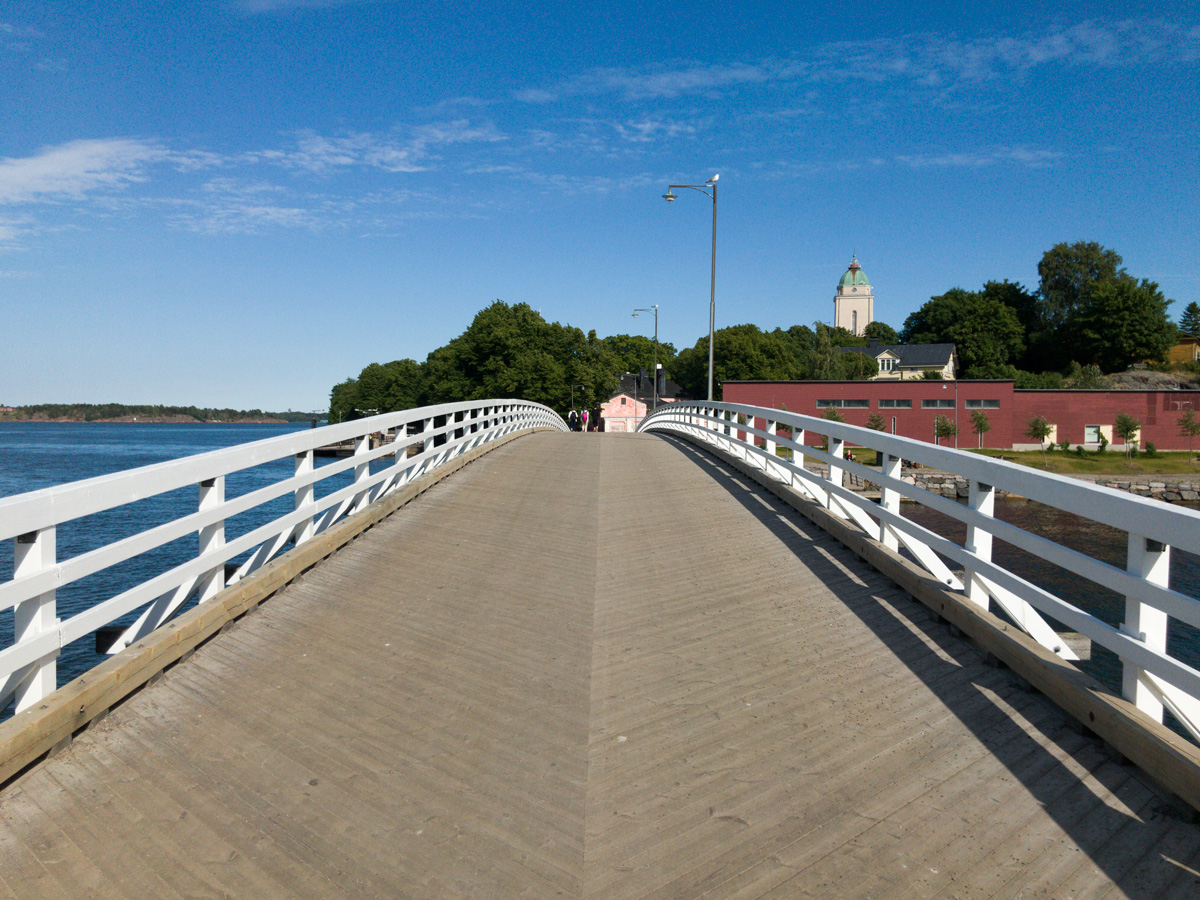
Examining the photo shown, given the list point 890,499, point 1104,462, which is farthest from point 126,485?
point 1104,462

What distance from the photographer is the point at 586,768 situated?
4.18 metres

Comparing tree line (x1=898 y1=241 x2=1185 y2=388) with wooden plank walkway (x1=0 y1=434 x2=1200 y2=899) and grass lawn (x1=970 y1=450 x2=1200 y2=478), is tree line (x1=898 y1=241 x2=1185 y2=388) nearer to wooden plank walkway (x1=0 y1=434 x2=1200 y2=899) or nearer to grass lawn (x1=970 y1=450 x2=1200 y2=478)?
grass lawn (x1=970 y1=450 x2=1200 y2=478)

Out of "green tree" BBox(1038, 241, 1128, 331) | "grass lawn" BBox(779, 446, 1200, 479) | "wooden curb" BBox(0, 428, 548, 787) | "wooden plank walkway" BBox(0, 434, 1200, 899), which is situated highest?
"green tree" BBox(1038, 241, 1128, 331)

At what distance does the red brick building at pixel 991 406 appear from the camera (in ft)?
219

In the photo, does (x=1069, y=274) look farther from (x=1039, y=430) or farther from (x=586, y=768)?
(x=586, y=768)

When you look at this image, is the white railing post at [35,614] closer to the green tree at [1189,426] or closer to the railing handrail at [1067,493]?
the railing handrail at [1067,493]

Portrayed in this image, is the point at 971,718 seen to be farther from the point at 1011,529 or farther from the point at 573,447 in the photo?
the point at 573,447

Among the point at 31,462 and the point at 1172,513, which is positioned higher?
the point at 1172,513

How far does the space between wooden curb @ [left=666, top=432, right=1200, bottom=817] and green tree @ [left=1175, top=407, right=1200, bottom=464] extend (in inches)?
2838

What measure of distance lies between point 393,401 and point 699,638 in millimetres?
135962

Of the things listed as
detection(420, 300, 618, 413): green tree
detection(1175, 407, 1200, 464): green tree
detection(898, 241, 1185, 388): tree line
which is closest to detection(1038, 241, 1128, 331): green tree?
detection(898, 241, 1185, 388): tree line

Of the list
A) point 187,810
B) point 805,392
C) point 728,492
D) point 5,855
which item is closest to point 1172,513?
point 187,810

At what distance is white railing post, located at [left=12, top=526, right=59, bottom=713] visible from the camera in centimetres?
411

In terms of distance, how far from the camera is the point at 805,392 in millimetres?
68125
